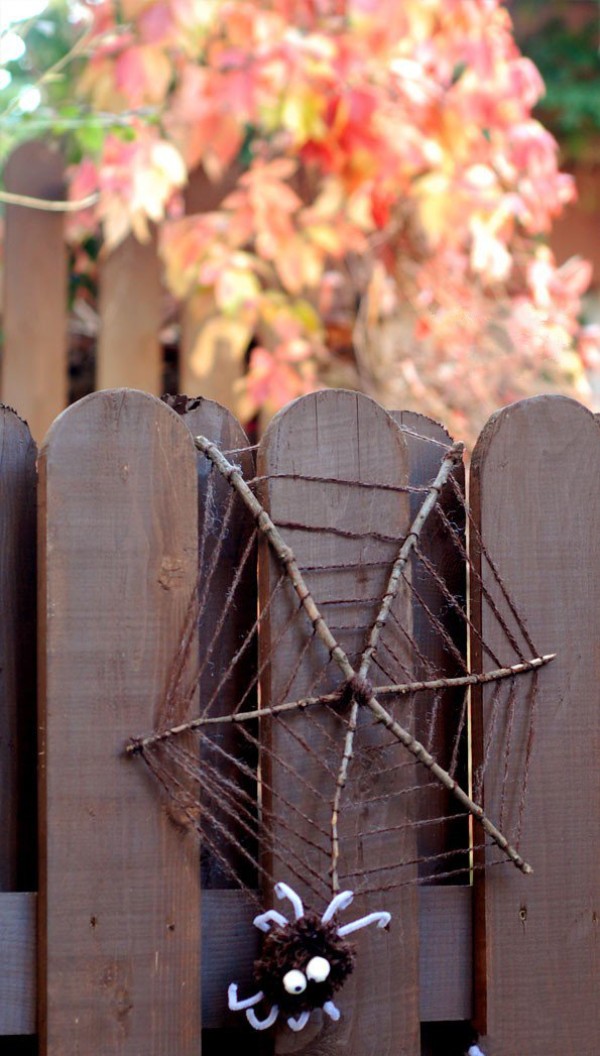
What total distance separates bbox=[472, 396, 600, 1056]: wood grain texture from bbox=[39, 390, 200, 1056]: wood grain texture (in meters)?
0.43

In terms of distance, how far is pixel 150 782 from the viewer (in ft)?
4.97

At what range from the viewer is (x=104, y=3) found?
3.54 meters

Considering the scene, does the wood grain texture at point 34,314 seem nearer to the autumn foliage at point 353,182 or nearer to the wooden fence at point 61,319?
the wooden fence at point 61,319

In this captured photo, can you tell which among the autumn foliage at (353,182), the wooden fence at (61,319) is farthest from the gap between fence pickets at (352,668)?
the wooden fence at (61,319)

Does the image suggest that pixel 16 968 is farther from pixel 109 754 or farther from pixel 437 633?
pixel 437 633

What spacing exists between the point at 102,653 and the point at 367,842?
0.44 metres

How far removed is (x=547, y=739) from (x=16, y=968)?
770 millimetres

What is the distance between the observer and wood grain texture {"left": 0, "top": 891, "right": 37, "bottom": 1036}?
1.50m

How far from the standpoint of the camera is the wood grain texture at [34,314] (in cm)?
383

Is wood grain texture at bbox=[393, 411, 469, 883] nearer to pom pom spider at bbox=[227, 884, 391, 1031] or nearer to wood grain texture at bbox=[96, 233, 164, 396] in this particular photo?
pom pom spider at bbox=[227, 884, 391, 1031]

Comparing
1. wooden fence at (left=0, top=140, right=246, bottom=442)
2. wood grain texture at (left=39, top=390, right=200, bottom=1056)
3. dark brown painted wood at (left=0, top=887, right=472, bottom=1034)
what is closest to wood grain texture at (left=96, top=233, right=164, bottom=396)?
wooden fence at (left=0, top=140, right=246, bottom=442)

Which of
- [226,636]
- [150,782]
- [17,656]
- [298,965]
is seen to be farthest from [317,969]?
[17,656]

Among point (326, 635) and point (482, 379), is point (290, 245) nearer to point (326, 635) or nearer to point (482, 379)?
point (482, 379)

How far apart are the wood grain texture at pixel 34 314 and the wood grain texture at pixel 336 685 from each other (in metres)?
2.35
